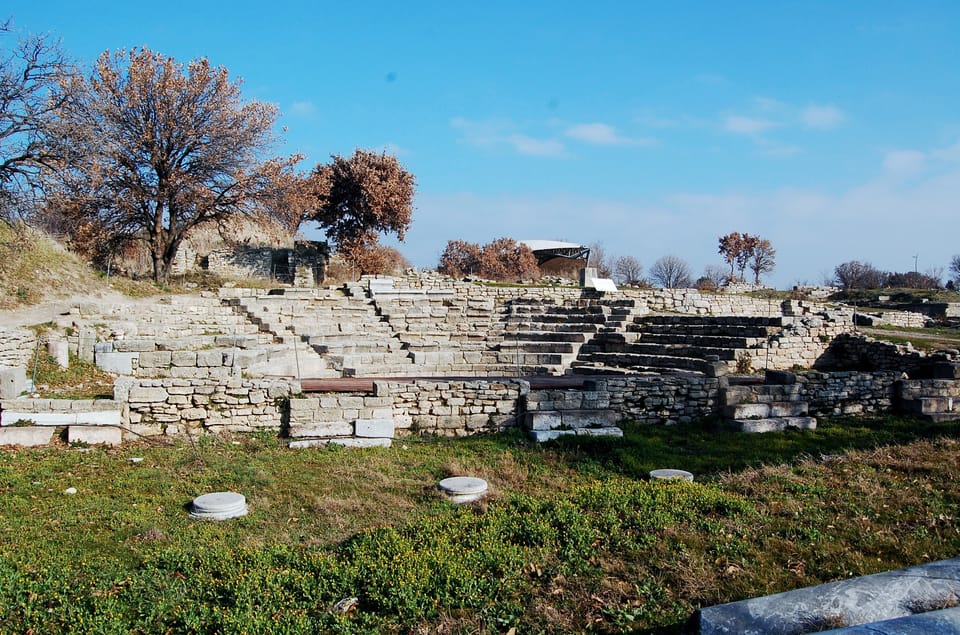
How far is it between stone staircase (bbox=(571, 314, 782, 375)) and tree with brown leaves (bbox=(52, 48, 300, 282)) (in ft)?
42.6

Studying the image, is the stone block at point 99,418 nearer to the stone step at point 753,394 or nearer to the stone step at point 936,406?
the stone step at point 753,394

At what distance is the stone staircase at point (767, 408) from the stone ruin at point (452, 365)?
0.08 feet

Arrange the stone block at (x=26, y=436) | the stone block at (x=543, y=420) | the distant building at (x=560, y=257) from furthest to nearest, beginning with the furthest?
the distant building at (x=560, y=257) < the stone block at (x=543, y=420) < the stone block at (x=26, y=436)

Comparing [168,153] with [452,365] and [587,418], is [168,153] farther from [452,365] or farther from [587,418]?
[587,418]

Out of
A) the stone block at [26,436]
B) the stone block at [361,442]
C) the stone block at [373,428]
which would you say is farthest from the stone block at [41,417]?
the stone block at [373,428]

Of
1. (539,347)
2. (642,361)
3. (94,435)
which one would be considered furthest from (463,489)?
(539,347)

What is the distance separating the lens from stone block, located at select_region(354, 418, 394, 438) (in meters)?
A: 9.41

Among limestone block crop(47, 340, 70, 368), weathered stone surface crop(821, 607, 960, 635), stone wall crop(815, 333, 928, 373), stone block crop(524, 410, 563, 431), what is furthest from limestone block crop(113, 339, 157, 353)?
stone wall crop(815, 333, 928, 373)

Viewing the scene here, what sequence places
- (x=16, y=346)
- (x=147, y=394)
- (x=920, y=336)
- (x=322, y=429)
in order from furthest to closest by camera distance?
(x=920, y=336), (x=16, y=346), (x=322, y=429), (x=147, y=394)

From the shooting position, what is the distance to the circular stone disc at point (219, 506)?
620 centimetres

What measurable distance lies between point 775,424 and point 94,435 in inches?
403

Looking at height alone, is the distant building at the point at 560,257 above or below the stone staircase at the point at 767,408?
above

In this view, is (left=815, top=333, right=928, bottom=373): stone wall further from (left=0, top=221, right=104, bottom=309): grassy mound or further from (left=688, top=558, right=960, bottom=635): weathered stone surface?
(left=0, top=221, right=104, bottom=309): grassy mound

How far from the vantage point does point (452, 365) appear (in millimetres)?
16062
